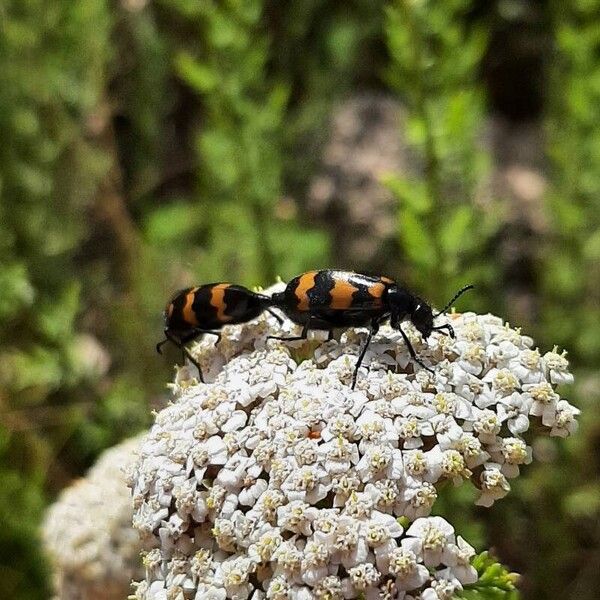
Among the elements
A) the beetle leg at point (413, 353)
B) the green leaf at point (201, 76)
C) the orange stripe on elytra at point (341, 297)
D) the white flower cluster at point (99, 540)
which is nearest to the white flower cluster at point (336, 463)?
the beetle leg at point (413, 353)

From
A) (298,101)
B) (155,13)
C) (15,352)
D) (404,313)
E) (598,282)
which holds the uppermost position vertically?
(155,13)

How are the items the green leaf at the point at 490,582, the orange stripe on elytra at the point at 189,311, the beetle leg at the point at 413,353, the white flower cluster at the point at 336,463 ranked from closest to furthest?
1. the white flower cluster at the point at 336,463
2. the green leaf at the point at 490,582
3. the beetle leg at the point at 413,353
4. the orange stripe on elytra at the point at 189,311

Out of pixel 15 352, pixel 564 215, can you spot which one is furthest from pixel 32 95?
pixel 564 215

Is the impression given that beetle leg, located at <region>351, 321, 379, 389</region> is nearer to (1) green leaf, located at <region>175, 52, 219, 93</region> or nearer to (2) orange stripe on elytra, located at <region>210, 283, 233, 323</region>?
(2) orange stripe on elytra, located at <region>210, 283, 233, 323</region>

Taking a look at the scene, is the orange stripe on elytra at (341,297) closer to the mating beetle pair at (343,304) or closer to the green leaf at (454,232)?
the mating beetle pair at (343,304)

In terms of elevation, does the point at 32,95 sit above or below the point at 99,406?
above

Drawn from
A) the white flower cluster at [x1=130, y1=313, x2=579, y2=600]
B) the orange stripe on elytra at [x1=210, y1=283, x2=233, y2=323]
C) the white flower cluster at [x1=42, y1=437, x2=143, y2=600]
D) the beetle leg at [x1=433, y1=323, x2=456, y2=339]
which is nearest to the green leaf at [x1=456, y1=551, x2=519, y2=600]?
the white flower cluster at [x1=130, y1=313, x2=579, y2=600]

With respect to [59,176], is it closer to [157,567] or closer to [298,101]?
[298,101]
